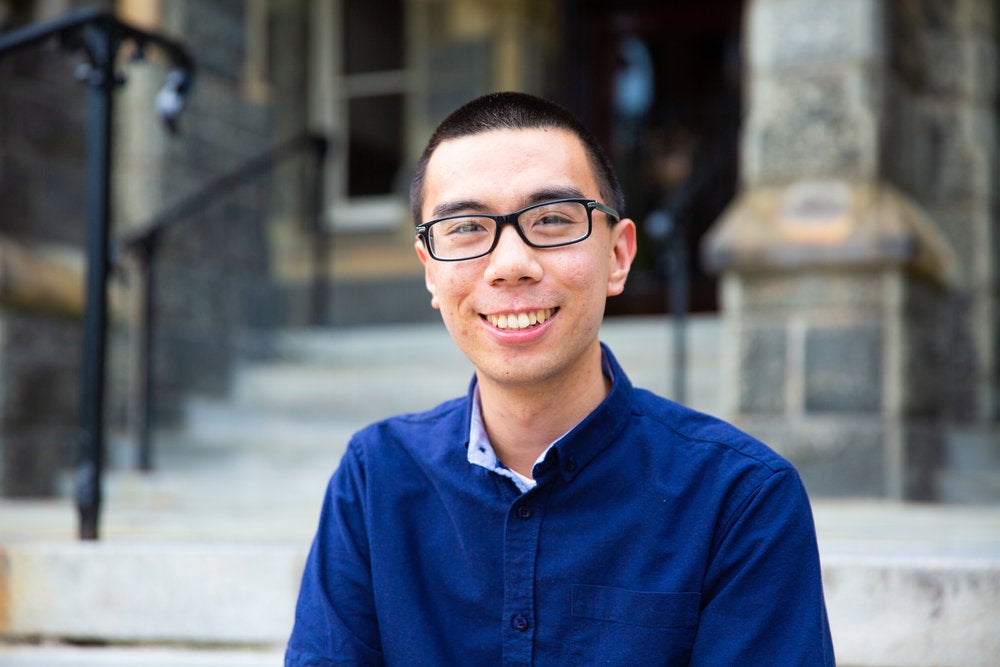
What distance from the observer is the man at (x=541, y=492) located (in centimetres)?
148

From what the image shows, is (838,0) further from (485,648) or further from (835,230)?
(485,648)

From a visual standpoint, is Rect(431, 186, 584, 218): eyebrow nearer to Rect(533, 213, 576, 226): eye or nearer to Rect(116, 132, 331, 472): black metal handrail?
Rect(533, 213, 576, 226): eye

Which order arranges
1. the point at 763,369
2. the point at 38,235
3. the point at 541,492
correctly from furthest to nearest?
the point at 38,235 → the point at 763,369 → the point at 541,492

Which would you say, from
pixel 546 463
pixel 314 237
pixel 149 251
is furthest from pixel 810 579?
pixel 314 237

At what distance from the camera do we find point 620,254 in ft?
5.81

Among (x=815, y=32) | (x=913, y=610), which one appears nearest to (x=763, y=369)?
(x=815, y=32)

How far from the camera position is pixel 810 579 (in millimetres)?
1459

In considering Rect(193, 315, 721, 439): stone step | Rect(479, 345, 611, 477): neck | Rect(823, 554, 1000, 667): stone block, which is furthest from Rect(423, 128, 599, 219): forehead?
Rect(193, 315, 721, 439): stone step

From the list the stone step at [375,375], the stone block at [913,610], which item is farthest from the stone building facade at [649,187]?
the stone block at [913,610]

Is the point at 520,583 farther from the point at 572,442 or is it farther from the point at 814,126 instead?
the point at 814,126

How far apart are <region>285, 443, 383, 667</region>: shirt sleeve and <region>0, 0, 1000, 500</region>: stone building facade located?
9.49 ft

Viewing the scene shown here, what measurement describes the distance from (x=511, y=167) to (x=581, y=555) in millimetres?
560

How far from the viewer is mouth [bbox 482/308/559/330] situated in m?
1.60

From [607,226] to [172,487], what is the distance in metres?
3.52
